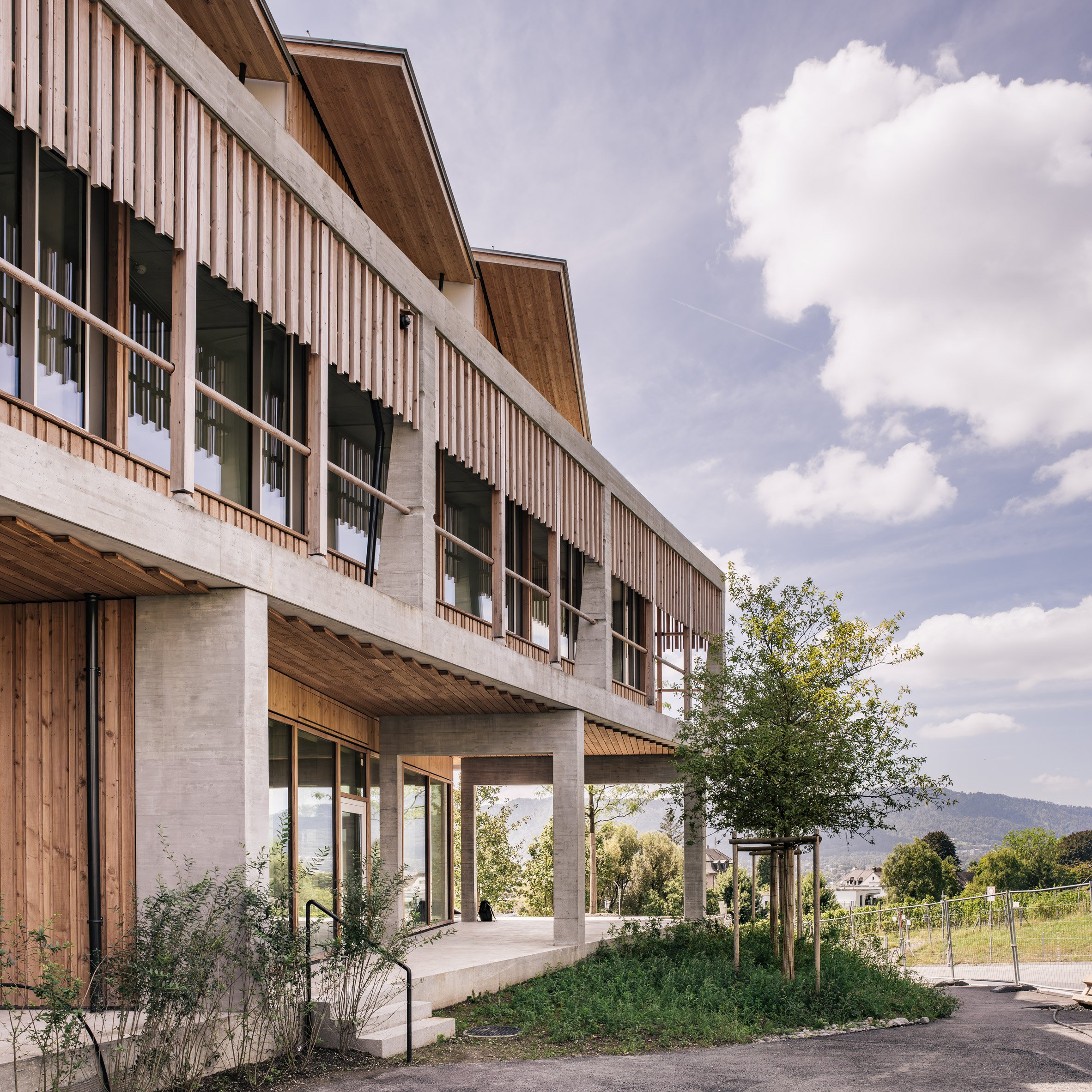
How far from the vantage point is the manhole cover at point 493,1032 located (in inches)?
471

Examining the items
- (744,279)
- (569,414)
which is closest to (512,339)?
(569,414)

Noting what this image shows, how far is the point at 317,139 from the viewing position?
17047 millimetres

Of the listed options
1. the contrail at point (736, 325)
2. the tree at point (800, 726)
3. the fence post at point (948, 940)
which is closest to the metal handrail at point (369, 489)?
the tree at point (800, 726)

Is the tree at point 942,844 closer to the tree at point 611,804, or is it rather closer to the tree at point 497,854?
the tree at point 611,804

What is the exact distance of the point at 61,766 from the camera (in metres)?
9.61

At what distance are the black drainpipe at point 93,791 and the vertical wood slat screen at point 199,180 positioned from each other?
3105mm

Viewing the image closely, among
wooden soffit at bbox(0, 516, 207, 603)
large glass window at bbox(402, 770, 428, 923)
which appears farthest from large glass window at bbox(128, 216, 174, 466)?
large glass window at bbox(402, 770, 428, 923)

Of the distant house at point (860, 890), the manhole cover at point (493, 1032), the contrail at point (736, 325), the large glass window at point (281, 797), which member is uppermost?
the contrail at point (736, 325)

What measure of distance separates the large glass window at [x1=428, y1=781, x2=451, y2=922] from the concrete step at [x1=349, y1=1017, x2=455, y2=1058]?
30.9 ft

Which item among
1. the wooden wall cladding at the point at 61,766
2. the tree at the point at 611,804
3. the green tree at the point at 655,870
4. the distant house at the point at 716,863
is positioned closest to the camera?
the wooden wall cladding at the point at 61,766

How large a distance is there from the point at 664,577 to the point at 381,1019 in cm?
1365

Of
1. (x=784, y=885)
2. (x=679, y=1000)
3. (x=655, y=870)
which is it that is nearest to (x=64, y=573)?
(x=679, y=1000)

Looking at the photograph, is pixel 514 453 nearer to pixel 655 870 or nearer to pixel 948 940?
pixel 948 940

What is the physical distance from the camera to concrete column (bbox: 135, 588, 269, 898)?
9492mm
